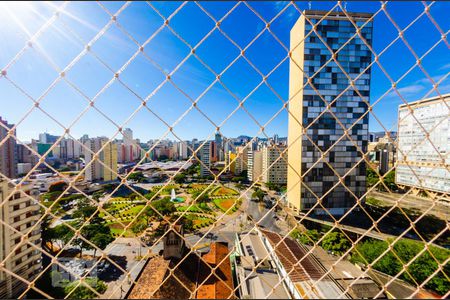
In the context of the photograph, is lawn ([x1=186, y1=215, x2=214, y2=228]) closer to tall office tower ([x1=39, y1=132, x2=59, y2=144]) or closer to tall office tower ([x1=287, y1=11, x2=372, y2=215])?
tall office tower ([x1=287, y1=11, x2=372, y2=215])

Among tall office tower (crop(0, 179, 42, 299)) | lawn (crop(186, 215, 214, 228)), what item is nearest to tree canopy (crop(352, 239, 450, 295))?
lawn (crop(186, 215, 214, 228))

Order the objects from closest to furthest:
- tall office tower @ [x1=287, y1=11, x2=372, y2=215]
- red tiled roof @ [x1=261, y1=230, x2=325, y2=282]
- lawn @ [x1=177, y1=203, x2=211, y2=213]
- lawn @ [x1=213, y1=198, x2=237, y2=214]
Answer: red tiled roof @ [x1=261, y1=230, x2=325, y2=282], tall office tower @ [x1=287, y1=11, x2=372, y2=215], lawn @ [x1=177, y1=203, x2=211, y2=213], lawn @ [x1=213, y1=198, x2=237, y2=214]

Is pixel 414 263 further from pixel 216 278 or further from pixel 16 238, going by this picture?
pixel 16 238

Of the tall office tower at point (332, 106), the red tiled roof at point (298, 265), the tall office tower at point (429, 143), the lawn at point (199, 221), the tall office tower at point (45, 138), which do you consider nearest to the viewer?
the red tiled roof at point (298, 265)

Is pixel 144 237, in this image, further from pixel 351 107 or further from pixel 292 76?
pixel 351 107

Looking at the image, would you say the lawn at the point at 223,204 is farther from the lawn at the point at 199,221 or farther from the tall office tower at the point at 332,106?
the tall office tower at the point at 332,106

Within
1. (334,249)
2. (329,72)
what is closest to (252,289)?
(334,249)

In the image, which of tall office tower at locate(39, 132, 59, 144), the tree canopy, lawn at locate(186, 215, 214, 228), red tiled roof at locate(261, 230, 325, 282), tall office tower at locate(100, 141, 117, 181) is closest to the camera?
tall office tower at locate(100, 141, 117, 181)

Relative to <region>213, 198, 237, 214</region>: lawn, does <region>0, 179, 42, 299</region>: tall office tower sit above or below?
above

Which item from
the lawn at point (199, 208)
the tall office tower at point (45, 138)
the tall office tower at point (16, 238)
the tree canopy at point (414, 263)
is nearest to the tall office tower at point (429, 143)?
the tree canopy at point (414, 263)

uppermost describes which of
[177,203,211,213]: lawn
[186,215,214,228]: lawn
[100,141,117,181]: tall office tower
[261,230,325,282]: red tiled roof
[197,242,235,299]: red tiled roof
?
[100,141,117,181]: tall office tower

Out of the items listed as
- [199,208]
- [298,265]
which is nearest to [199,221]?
[199,208]
